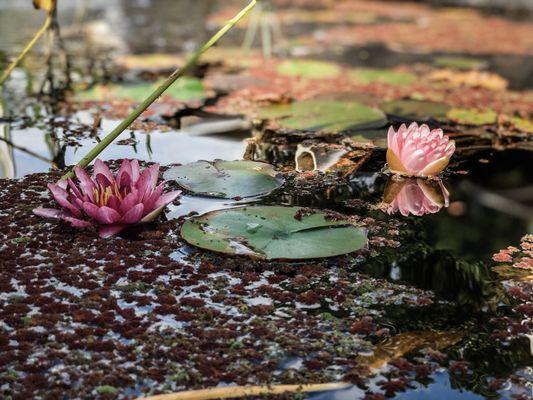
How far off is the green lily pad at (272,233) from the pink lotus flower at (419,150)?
0.65 meters

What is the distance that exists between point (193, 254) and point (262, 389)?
72cm

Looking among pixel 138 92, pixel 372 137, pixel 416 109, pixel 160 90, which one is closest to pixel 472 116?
pixel 416 109

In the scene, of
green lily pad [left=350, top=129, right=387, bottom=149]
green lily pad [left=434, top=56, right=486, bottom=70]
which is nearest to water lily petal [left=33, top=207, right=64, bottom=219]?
green lily pad [left=350, top=129, right=387, bottom=149]

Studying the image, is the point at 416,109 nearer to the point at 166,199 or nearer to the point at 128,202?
the point at 166,199

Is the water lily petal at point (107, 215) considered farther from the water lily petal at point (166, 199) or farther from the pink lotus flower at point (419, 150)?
the pink lotus flower at point (419, 150)

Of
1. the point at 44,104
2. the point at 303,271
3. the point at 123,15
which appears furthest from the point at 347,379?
the point at 123,15

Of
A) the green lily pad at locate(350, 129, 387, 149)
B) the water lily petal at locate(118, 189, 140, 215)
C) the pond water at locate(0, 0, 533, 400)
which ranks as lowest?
the pond water at locate(0, 0, 533, 400)

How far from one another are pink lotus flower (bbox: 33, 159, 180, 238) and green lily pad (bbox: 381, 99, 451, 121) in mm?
2024

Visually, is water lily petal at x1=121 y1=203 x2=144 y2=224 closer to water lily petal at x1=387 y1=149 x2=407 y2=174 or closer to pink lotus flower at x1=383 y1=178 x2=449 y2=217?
pink lotus flower at x1=383 y1=178 x2=449 y2=217

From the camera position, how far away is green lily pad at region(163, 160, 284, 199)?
8.71ft

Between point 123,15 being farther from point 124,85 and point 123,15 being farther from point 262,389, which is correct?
point 262,389

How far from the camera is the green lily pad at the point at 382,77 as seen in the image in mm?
4973

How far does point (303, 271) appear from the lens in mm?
2074

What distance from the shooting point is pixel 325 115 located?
388cm
